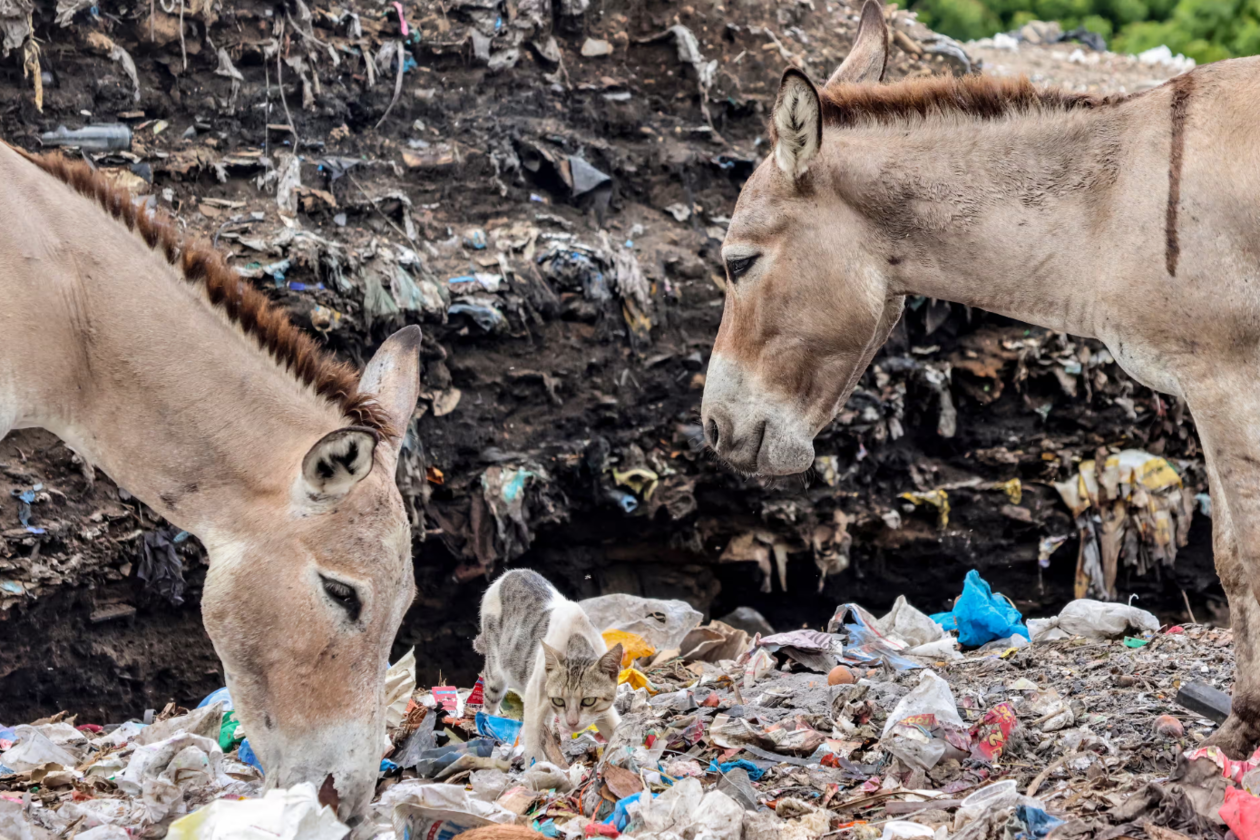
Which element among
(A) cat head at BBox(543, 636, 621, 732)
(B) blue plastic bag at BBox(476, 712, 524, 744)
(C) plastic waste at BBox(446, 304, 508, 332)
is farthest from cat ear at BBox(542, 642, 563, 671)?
→ (C) plastic waste at BBox(446, 304, 508, 332)

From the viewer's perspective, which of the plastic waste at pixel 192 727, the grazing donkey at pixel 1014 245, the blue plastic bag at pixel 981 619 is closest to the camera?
the grazing donkey at pixel 1014 245

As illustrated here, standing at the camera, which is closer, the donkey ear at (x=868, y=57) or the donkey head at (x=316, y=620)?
the donkey head at (x=316, y=620)

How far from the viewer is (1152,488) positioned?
832cm

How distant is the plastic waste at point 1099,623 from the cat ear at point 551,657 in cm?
309

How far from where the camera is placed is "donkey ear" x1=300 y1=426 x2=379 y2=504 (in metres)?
2.41

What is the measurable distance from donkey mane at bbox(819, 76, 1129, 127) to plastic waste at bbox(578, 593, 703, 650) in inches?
152

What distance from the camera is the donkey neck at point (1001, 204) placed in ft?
9.15

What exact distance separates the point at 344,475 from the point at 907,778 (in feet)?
6.79

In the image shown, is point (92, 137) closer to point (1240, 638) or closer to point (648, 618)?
point (648, 618)

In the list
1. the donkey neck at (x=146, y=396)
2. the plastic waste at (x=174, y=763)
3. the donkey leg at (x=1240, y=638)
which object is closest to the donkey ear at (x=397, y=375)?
the donkey neck at (x=146, y=396)

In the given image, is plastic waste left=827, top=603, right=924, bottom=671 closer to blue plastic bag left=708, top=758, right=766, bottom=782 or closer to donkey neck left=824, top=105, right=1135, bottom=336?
blue plastic bag left=708, top=758, right=766, bottom=782

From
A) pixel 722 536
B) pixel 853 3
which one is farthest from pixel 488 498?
pixel 853 3

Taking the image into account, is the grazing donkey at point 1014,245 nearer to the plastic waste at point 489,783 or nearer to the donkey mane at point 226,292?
the donkey mane at point 226,292

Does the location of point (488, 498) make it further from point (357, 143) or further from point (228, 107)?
point (228, 107)
